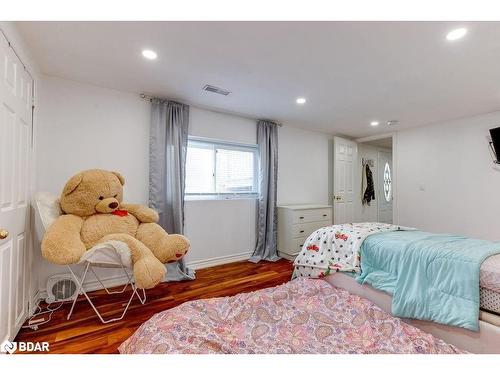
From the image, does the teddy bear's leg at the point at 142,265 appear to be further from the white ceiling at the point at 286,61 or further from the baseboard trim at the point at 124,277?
the white ceiling at the point at 286,61

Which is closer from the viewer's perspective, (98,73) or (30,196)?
(30,196)

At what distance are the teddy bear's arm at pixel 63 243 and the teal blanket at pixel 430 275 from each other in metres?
2.21

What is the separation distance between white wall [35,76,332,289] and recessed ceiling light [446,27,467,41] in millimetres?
2392

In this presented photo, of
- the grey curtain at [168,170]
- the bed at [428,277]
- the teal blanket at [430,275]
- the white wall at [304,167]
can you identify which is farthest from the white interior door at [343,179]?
the grey curtain at [168,170]

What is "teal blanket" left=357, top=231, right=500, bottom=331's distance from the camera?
146 cm

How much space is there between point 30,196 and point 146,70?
4.79ft

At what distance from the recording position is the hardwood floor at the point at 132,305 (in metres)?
1.63

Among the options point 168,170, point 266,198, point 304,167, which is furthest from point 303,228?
point 168,170

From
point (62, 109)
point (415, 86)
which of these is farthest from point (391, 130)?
point (62, 109)

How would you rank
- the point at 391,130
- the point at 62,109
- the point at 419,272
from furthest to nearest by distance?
the point at 391,130, the point at 62,109, the point at 419,272

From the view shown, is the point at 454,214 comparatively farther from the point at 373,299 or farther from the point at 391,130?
the point at 373,299

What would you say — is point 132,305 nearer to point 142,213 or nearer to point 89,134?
Answer: point 142,213

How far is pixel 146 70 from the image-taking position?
2166mm
